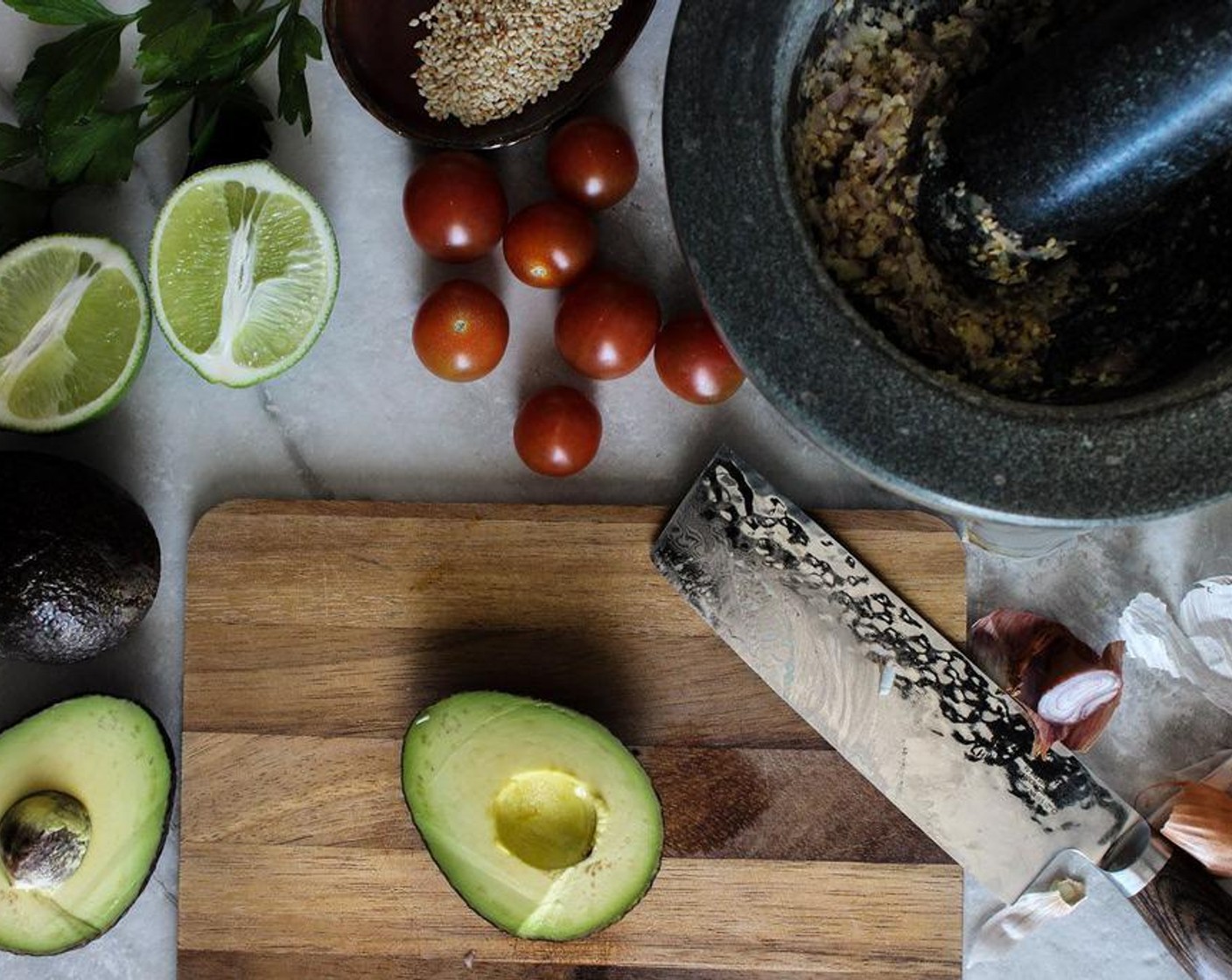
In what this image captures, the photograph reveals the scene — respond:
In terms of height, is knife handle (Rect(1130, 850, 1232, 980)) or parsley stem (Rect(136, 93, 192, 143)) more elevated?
parsley stem (Rect(136, 93, 192, 143))

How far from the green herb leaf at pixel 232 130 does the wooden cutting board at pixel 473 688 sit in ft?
1.15

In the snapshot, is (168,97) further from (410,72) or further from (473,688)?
(473,688)

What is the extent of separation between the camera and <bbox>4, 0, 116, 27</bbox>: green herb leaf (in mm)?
1108

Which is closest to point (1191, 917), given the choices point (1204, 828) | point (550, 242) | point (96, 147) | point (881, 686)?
point (1204, 828)

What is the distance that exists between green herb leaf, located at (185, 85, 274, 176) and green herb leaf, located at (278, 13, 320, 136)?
0.26 ft

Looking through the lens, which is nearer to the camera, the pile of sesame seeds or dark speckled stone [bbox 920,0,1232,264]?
dark speckled stone [bbox 920,0,1232,264]

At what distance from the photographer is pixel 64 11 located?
1134 mm

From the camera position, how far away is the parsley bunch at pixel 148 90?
3.66 ft

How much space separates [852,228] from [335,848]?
0.78 meters

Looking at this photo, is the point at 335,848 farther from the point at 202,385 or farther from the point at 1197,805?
the point at 1197,805

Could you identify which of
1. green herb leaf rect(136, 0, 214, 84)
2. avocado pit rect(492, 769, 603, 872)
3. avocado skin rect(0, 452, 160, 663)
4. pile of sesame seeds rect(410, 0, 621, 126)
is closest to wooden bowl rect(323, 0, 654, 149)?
pile of sesame seeds rect(410, 0, 621, 126)

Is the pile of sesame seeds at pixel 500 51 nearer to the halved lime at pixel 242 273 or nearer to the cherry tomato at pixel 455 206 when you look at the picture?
the cherry tomato at pixel 455 206

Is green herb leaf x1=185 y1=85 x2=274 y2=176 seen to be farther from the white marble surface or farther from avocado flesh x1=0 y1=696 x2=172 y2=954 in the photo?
avocado flesh x1=0 y1=696 x2=172 y2=954

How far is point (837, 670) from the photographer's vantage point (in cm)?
116
